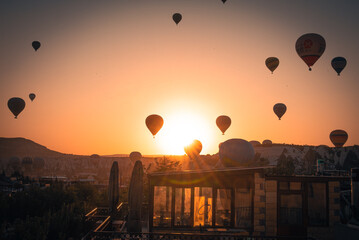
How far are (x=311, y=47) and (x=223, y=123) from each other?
1695cm

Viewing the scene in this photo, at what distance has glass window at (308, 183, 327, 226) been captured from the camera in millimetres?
15219

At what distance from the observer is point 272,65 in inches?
1528

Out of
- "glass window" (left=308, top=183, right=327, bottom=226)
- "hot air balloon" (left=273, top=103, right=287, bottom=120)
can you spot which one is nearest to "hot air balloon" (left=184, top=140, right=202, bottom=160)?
"hot air balloon" (left=273, top=103, right=287, bottom=120)

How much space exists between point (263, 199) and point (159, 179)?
4759mm

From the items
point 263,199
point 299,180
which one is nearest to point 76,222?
point 263,199

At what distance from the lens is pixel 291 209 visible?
49.4ft

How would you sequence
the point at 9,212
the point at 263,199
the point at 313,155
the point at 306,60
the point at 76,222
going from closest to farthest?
1. the point at 76,222
2. the point at 263,199
3. the point at 9,212
4. the point at 306,60
5. the point at 313,155

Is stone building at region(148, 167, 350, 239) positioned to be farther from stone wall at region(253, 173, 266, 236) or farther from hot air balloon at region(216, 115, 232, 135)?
hot air balloon at region(216, 115, 232, 135)

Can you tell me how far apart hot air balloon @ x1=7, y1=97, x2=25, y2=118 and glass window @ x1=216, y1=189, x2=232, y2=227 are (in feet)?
119

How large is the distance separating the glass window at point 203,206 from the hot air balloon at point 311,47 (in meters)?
23.5

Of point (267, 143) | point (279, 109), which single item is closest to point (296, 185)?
point (279, 109)

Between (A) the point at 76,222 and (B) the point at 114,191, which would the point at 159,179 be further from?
(A) the point at 76,222

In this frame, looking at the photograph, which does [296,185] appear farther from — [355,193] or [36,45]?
[36,45]

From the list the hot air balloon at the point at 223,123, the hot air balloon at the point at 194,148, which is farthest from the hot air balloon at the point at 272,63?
the hot air balloon at the point at 194,148
